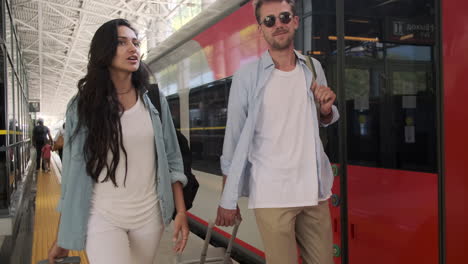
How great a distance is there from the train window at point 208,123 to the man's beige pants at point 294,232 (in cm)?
262

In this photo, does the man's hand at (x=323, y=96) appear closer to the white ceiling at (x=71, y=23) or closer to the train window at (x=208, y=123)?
the train window at (x=208, y=123)

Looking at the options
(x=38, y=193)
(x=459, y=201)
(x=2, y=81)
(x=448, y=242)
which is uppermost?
(x=2, y=81)

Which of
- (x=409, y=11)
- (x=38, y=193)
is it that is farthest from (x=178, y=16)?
(x=409, y=11)

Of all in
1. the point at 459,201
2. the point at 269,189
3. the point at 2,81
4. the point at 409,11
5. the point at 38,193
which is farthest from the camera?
the point at 38,193

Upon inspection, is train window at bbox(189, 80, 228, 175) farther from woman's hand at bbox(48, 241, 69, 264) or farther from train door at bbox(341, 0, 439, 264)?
woman's hand at bbox(48, 241, 69, 264)

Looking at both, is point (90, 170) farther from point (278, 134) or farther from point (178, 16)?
point (178, 16)

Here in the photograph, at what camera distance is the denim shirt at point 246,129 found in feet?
6.95

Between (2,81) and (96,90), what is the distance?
3.37 m

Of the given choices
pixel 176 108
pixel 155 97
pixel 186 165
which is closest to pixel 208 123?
pixel 176 108

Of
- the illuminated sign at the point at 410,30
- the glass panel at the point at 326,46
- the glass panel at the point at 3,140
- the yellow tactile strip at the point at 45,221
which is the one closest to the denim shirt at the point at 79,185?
the glass panel at the point at 326,46

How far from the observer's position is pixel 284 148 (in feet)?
6.81

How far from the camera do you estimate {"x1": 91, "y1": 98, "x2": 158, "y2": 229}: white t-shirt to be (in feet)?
6.31

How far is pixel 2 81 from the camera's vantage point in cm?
488

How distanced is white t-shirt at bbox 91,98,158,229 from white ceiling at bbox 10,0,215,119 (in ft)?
29.0
